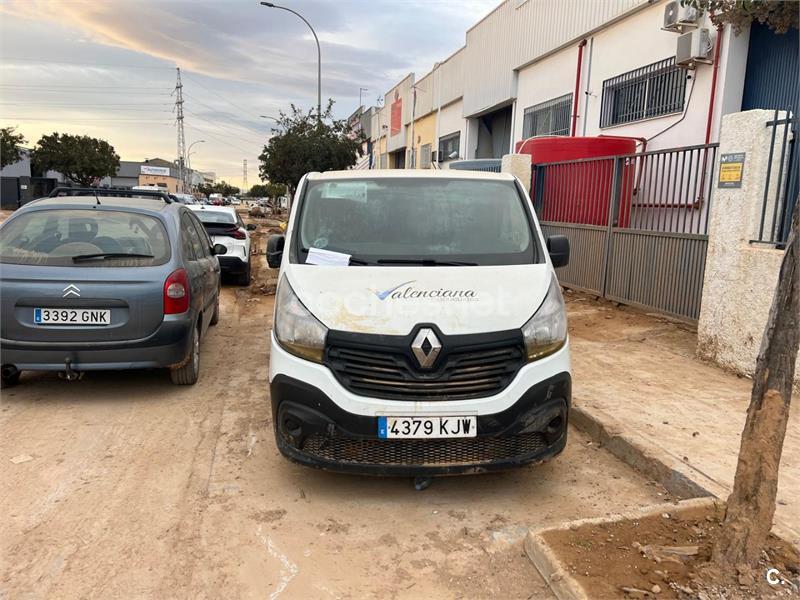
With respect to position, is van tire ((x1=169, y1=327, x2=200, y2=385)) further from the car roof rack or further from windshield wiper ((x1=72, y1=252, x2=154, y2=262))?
the car roof rack

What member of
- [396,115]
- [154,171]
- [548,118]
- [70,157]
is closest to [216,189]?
[154,171]

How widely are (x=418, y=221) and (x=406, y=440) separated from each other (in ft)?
5.42

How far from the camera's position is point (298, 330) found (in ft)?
11.4

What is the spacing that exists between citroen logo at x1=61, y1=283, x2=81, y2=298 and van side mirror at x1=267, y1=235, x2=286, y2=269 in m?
1.52

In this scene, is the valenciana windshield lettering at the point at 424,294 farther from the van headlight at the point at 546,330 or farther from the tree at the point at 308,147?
the tree at the point at 308,147

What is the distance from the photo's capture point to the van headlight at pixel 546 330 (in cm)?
345

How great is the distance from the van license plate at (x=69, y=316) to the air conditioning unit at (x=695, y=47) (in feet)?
29.6

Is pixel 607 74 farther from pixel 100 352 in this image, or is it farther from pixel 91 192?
pixel 100 352

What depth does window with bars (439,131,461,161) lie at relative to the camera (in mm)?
23734

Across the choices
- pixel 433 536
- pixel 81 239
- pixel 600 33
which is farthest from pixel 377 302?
pixel 600 33

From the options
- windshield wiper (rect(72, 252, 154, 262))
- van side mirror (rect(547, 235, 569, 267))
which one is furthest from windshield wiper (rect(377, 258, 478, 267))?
windshield wiper (rect(72, 252, 154, 262))

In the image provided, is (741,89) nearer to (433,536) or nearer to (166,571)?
(433,536)

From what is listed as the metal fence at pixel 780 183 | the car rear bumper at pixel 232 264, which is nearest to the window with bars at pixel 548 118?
the car rear bumper at pixel 232 264

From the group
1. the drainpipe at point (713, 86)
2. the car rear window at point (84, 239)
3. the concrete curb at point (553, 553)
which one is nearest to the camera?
the concrete curb at point (553, 553)
